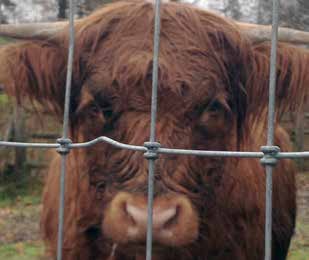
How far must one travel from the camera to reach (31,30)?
9.05ft

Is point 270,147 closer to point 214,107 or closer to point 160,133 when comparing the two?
point 160,133

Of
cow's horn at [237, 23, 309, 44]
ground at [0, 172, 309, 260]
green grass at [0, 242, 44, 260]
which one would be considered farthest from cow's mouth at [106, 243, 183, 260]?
green grass at [0, 242, 44, 260]

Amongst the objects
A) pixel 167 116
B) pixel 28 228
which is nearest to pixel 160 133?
pixel 167 116

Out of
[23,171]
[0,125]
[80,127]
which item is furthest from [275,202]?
[0,125]

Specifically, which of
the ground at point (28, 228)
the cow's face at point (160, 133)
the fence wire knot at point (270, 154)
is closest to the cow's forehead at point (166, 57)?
the cow's face at point (160, 133)

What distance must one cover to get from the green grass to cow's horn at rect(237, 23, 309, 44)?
239 centimetres

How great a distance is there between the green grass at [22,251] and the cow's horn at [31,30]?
2.07 metres

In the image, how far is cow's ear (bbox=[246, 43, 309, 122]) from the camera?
268 centimetres

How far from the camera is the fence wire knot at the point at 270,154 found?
Answer: 146 centimetres

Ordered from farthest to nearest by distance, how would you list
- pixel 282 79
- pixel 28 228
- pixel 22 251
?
1. pixel 28 228
2. pixel 22 251
3. pixel 282 79

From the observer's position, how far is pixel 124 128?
2.50 metres

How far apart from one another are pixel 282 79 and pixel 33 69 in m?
0.95

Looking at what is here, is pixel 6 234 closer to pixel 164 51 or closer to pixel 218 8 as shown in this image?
pixel 218 8

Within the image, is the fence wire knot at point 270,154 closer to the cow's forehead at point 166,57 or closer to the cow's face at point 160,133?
the cow's face at point 160,133
